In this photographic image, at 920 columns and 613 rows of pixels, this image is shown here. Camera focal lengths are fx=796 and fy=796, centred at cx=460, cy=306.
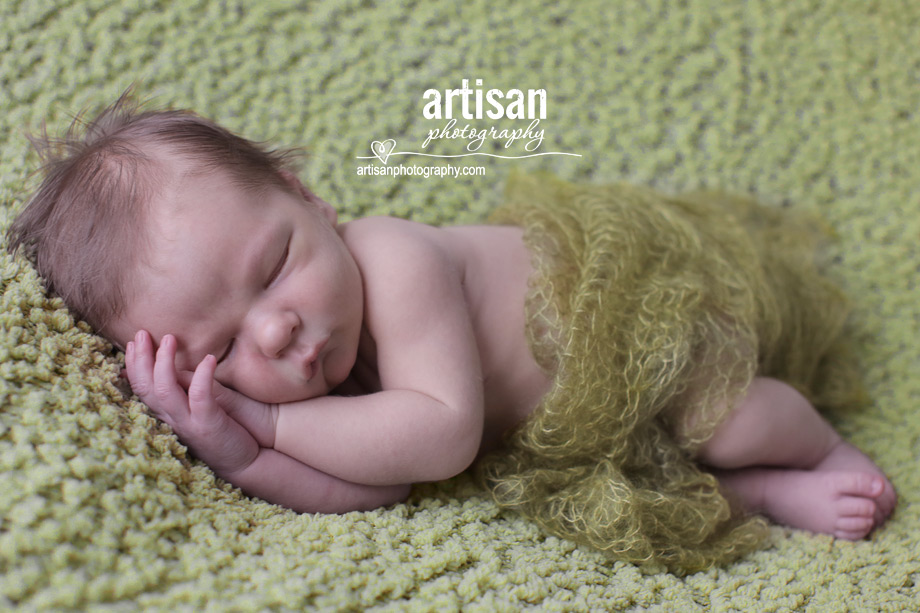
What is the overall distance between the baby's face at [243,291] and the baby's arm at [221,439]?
30mm

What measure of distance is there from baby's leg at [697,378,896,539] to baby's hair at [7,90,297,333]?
697 millimetres

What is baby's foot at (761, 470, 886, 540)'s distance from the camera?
1.06 metres

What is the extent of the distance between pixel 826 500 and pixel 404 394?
24.1 inches

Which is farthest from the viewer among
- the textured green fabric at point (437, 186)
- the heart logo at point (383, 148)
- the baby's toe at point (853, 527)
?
the heart logo at point (383, 148)

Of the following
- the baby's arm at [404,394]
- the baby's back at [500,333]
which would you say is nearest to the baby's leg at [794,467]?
the baby's back at [500,333]

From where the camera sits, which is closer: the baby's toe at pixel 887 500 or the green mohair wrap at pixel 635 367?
the green mohair wrap at pixel 635 367

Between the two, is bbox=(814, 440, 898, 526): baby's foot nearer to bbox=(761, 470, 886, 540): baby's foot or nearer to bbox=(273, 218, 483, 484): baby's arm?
bbox=(761, 470, 886, 540): baby's foot

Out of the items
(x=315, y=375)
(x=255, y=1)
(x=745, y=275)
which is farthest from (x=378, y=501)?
(x=255, y=1)

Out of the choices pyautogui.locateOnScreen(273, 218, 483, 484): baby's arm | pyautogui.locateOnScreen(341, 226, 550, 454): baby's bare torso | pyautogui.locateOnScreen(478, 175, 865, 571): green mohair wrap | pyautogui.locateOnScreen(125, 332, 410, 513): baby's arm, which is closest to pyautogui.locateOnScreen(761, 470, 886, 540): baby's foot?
pyautogui.locateOnScreen(478, 175, 865, 571): green mohair wrap

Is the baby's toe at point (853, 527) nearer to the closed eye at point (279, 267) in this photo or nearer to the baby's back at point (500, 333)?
the baby's back at point (500, 333)

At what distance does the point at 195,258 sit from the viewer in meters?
0.84

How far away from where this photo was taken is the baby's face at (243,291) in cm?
85

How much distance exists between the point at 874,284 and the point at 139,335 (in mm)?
1257

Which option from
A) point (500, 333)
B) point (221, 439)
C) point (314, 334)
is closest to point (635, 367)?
point (500, 333)
